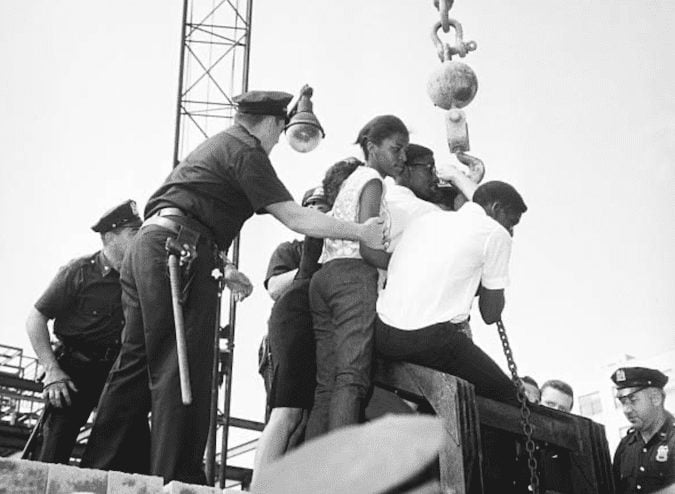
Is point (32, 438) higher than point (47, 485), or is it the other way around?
point (32, 438)

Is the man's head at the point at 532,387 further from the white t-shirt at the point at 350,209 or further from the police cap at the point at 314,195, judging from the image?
the white t-shirt at the point at 350,209

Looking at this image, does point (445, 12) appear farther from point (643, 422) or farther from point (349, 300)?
point (349, 300)

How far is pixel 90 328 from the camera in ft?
11.3

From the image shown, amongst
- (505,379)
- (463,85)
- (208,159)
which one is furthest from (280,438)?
(463,85)

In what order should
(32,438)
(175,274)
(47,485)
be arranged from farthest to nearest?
(32,438) < (175,274) < (47,485)

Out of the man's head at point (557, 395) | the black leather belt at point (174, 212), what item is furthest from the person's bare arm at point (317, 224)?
the man's head at point (557, 395)

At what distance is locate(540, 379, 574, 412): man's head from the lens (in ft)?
15.0

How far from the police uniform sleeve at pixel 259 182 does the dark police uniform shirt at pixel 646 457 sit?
172cm

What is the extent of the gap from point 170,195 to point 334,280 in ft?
1.87

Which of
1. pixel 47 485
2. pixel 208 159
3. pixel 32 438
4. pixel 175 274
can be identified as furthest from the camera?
pixel 32 438

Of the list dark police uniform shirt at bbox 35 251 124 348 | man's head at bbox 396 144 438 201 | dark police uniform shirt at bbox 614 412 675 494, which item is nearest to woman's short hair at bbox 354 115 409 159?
man's head at bbox 396 144 438 201

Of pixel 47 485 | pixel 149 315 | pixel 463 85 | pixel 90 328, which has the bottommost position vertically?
pixel 47 485

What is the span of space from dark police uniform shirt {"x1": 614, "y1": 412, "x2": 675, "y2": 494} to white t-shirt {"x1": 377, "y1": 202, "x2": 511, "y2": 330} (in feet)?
3.63

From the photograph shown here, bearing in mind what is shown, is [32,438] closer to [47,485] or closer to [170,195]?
[170,195]
